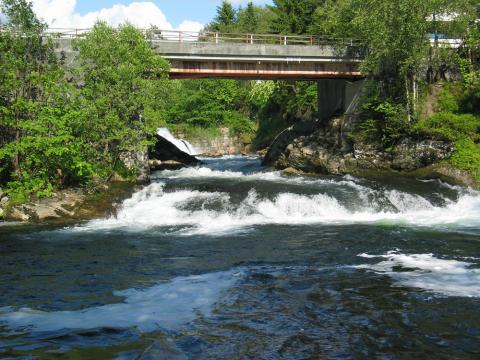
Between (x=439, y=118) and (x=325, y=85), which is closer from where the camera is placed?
(x=439, y=118)

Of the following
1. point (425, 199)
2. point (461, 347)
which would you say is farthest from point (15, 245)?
point (425, 199)

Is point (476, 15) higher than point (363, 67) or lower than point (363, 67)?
higher

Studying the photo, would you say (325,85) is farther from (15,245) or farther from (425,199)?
(15,245)

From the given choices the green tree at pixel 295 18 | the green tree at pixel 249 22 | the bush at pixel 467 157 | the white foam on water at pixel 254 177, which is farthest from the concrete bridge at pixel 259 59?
the green tree at pixel 249 22

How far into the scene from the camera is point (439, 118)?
94.7ft

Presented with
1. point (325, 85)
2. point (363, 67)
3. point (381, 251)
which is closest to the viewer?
point (381, 251)

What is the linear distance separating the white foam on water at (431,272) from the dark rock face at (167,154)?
26902 mm

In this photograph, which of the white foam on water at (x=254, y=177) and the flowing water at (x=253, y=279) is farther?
the white foam on water at (x=254, y=177)

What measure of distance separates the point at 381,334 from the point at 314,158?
2686 cm

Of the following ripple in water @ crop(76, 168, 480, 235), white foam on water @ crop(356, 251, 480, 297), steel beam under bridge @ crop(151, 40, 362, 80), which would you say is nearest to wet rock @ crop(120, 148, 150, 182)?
ripple in water @ crop(76, 168, 480, 235)

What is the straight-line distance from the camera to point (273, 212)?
21.4 metres

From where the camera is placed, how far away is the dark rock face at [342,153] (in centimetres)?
2844

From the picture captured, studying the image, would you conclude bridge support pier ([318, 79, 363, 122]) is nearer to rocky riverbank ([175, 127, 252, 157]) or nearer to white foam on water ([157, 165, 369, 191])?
white foam on water ([157, 165, 369, 191])

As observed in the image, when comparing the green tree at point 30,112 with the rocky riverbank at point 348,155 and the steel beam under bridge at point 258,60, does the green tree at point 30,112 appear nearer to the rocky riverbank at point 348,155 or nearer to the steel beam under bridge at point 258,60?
the steel beam under bridge at point 258,60
